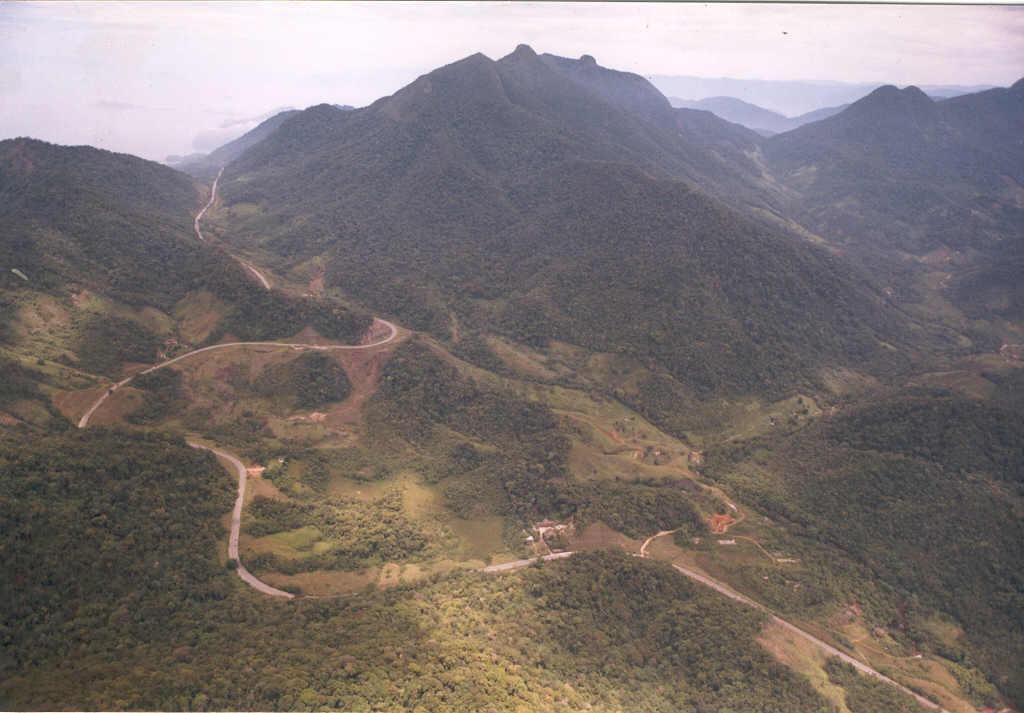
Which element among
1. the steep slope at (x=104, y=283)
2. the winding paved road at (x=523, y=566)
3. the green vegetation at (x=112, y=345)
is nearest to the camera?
the winding paved road at (x=523, y=566)

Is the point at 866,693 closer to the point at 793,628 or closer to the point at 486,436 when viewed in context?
the point at 793,628

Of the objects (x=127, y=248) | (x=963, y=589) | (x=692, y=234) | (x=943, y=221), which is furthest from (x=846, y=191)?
(x=127, y=248)

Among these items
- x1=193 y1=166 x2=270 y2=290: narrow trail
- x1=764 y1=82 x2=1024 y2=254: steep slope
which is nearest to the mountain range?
x1=193 y1=166 x2=270 y2=290: narrow trail

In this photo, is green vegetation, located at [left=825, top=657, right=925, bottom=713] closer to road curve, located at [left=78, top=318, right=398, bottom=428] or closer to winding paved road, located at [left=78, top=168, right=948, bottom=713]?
winding paved road, located at [left=78, top=168, right=948, bottom=713]

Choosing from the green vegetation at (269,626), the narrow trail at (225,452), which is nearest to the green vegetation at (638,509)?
the green vegetation at (269,626)

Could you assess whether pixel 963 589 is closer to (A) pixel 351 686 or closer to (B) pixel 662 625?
(B) pixel 662 625

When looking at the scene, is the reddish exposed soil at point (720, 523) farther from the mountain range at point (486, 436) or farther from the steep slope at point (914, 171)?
the steep slope at point (914, 171)
